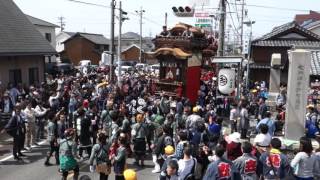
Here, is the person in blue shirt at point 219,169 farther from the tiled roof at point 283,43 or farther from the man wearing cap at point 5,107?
the tiled roof at point 283,43

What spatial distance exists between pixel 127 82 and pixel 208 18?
672cm

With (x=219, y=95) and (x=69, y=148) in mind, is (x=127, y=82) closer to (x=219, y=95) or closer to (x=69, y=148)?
(x=219, y=95)

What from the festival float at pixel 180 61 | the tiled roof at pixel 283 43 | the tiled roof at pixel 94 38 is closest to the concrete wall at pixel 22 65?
the festival float at pixel 180 61

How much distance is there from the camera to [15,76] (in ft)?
78.2

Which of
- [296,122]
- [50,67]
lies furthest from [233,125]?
[50,67]

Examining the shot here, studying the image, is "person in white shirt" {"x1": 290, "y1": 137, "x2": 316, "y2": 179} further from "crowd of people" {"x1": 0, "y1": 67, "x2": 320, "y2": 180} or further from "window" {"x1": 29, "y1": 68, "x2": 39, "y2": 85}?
"window" {"x1": 29, "y1": 68, "x2": 39, "y2": 85}

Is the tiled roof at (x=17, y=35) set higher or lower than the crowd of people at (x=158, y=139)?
higher

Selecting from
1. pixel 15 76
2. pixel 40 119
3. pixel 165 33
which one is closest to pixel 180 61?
pixel 165 33

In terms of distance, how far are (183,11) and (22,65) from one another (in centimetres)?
1022

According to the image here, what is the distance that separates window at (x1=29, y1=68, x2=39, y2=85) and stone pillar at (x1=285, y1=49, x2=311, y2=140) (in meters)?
18.0

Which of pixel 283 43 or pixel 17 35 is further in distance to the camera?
pixel 283 43

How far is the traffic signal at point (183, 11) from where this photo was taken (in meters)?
22.1

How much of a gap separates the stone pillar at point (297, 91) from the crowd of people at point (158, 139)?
68cm

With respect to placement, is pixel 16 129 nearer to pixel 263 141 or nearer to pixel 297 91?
pixel 263 141
